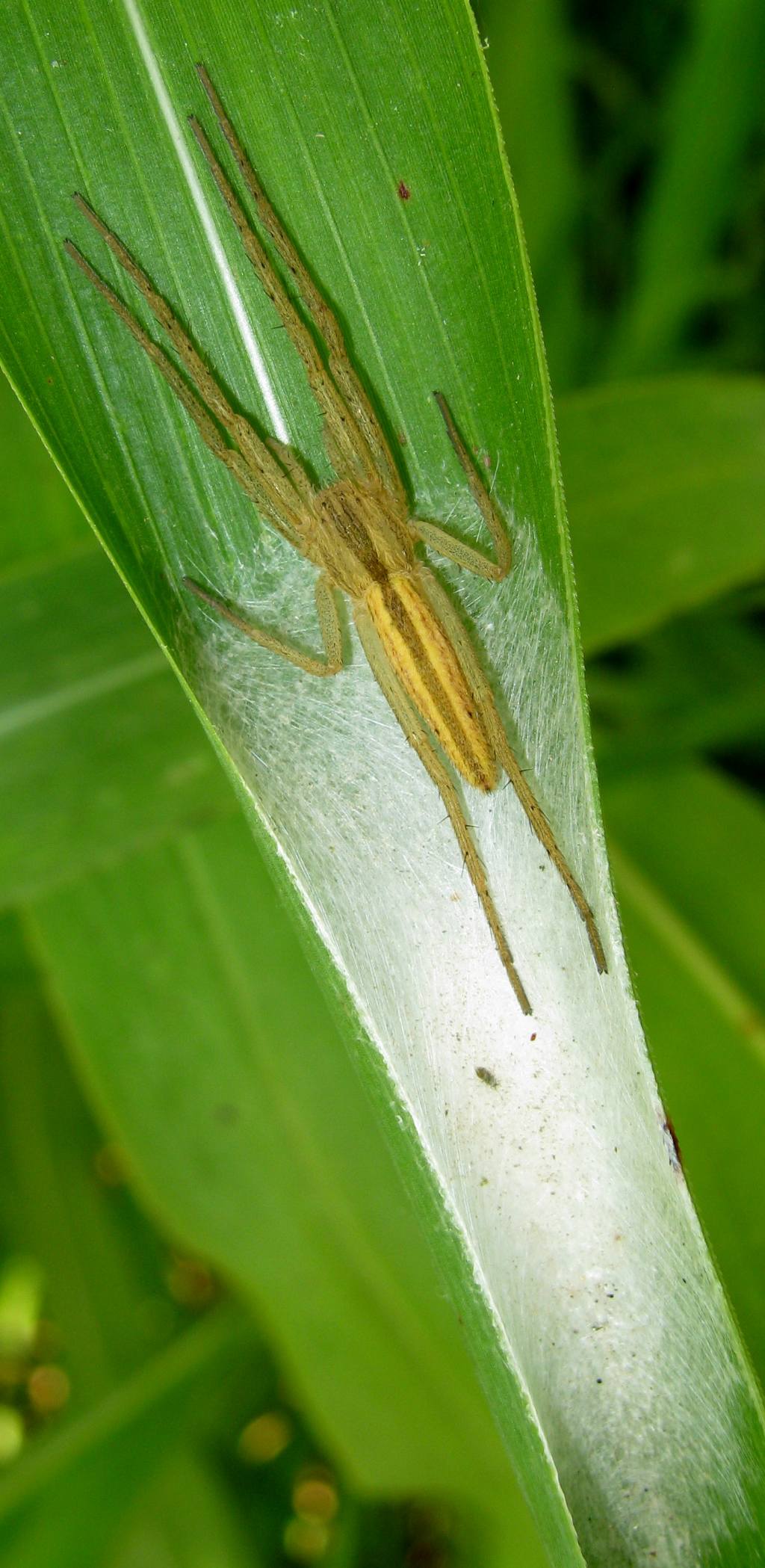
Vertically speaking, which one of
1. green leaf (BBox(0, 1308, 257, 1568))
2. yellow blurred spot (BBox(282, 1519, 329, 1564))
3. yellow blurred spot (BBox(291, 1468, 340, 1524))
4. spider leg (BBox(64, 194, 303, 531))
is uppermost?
spider leg (BBox(64, 194, 303, 531))

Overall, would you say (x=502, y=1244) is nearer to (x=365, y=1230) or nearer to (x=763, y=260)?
(x=365, y=1230)

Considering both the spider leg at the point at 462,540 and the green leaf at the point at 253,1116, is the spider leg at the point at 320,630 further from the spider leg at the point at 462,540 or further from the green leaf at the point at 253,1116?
the green leaf at the point at 253,1116

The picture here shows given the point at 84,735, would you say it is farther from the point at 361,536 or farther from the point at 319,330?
the point at 319,330

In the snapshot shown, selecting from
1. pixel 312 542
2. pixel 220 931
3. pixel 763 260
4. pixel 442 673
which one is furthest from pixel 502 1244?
pixel 763 260

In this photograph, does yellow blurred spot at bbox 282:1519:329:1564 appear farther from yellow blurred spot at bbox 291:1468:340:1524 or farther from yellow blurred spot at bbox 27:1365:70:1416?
yellow blurred spot at bbox 27:1365:70:1416

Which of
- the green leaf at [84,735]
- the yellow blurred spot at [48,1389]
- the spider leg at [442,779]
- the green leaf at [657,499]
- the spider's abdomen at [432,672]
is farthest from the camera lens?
the yellow blurred spot at [48,1389]

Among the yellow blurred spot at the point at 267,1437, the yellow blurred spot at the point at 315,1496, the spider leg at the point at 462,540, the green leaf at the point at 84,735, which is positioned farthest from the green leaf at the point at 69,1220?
the spider leg at the point at 462,540

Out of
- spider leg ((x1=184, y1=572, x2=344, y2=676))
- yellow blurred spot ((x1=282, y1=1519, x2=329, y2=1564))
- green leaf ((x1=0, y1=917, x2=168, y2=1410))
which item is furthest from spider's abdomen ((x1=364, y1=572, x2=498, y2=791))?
yellow blurred spot ((x1=282, y1=1519, x2=329, y2=1564))
